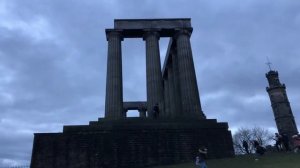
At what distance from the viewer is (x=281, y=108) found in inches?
2638

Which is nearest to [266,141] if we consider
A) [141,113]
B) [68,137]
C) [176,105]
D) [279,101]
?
[279,101]

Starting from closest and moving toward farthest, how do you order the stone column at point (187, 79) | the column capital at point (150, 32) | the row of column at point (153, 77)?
the row of column at point (153, 77) → the stone column at point (187, 79) → the column capital at point (150, 32)

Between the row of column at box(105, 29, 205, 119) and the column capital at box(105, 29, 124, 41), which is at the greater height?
the column capital at box(105, 29, 124, 41)

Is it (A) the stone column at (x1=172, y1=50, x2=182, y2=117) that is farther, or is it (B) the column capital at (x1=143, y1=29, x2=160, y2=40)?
(A) the stone column at (x1=172, y1=50, x2=182, y2=117)

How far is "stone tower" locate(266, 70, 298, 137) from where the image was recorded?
65.4 metres

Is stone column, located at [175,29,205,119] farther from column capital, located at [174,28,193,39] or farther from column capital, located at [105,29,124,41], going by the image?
column capital, located at [105,29,124,41]

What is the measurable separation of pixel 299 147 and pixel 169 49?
21.3 metres

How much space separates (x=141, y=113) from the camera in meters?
59.1

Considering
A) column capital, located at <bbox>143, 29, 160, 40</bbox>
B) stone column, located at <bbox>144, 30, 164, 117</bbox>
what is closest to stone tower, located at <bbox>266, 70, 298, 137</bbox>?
column capital, located at <bbox>143, 29, 160, 40</bbox>

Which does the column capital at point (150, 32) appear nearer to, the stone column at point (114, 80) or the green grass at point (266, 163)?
the stone column at point (114, 80)

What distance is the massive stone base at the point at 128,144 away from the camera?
70.0 feet

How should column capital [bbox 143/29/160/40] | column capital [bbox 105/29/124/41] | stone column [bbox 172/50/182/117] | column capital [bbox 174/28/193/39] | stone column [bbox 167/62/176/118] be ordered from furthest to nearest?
stone column [bbox 167/62/176/118], stone column [bbox 172/50/182/117], column capital [bbox 174/28/193/39], column capital [bbox 143/29/160/40], column capital [bbox 105/29/124/41]

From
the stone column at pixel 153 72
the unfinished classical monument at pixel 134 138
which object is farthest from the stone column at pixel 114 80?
the stone column at pixel 153 72

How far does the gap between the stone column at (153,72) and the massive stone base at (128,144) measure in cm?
539
